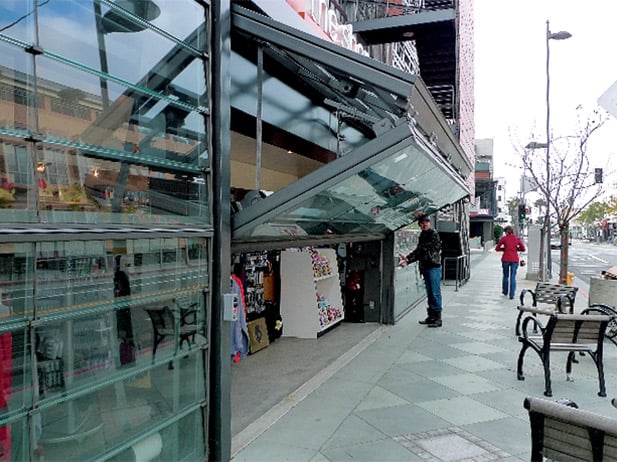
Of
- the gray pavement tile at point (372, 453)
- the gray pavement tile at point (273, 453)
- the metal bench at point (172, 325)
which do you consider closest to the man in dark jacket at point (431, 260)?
the gray pavement tile at point (372, 453)

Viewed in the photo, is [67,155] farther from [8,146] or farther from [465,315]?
[465,315]

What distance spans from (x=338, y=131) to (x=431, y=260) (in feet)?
16.2

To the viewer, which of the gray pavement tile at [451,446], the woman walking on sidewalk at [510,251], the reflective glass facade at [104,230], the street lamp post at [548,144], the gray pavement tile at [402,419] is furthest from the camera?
the street lamp post at [548,144]

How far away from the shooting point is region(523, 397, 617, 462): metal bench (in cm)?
281

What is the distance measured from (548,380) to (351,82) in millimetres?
3913

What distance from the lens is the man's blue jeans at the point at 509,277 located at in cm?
1372

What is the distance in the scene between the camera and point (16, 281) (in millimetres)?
2596

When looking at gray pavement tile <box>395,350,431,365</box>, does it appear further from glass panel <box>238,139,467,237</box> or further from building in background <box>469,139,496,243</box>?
building in background <box>469,139,496,243</box>

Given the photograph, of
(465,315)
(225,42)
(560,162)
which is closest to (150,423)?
(225,42)

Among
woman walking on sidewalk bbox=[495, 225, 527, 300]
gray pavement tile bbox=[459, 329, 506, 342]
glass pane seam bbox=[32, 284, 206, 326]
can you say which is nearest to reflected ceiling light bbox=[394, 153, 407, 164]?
glass pane seam bbox=[32, 284, 206, 326]

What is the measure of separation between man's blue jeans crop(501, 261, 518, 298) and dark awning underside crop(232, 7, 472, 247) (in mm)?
7018

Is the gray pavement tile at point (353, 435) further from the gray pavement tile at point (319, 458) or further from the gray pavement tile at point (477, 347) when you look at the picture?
the gray pavement tile at point (477, 347)

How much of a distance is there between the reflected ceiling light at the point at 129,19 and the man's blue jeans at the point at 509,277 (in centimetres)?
1210

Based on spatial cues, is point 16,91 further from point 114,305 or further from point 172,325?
point 172,325
